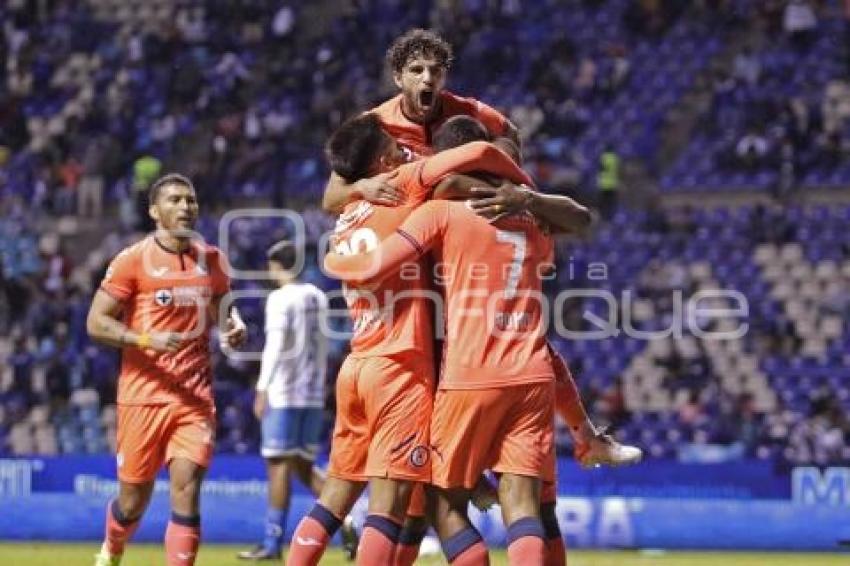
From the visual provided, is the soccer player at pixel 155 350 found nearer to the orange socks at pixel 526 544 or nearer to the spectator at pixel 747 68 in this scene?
the orange socks at pixel 526 544

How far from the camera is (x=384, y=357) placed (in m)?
8.36

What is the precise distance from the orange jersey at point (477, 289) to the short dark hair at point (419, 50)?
109cm

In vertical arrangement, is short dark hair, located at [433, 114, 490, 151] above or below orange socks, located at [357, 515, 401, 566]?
above

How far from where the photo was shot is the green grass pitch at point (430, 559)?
13734mm

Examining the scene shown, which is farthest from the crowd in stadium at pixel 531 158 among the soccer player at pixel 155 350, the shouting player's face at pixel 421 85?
the shouting player's face at pixel 421 85

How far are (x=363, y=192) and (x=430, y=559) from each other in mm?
6035

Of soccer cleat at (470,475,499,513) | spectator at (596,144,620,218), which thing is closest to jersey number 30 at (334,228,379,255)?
soccer cleat at (470,475,499,513)

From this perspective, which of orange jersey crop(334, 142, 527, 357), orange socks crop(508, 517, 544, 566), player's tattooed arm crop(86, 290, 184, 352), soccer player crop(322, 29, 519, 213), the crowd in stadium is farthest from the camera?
the crowd in stadium

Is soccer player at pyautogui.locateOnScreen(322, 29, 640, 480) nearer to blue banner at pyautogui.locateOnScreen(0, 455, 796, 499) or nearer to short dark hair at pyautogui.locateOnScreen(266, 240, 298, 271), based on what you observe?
short dark hair at pyautogui.locateOnScreen(266, 240, 298, 271)

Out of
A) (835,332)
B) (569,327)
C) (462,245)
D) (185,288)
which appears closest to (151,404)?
(185,288)

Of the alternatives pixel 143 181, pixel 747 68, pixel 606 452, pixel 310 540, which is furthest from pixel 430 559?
pixel 747 68

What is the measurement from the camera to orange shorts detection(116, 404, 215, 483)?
11000mm

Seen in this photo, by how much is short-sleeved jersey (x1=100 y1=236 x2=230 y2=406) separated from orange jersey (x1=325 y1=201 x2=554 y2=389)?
10.8 feet

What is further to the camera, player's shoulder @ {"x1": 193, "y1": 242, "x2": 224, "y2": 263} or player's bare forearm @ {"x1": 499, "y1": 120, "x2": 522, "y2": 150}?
player's shoulder @ {"x1": 193, "y1": 242, "x2": 224, "y2": 263}
